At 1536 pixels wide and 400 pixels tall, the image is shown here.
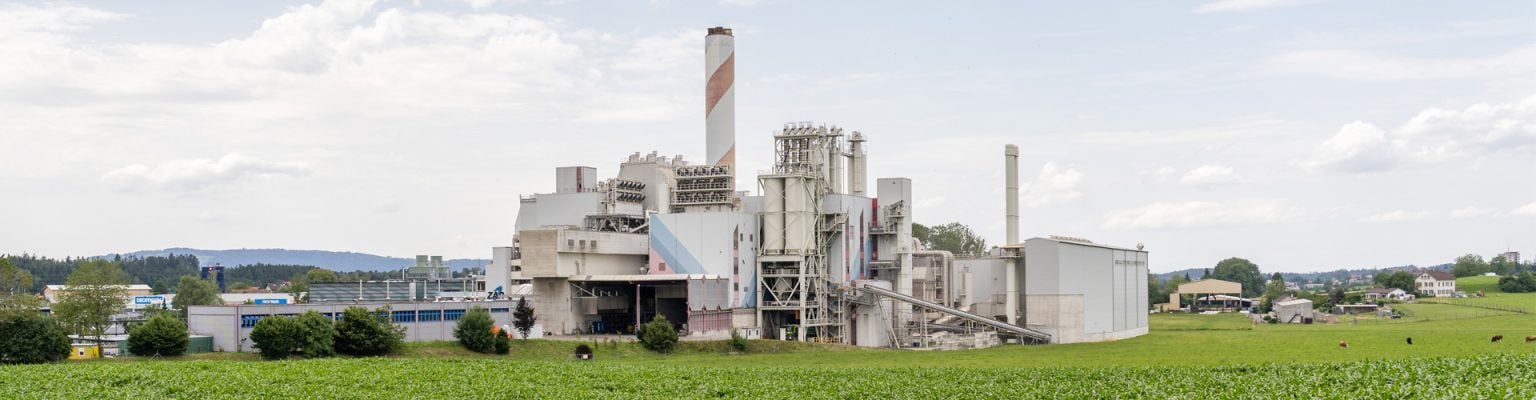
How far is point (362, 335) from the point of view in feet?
224

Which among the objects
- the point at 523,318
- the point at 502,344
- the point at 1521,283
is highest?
the point at 523,318

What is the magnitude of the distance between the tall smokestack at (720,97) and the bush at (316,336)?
38038 millimetres

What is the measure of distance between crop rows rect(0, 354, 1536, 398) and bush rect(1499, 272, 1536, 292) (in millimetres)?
151504

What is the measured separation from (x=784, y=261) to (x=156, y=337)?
124ft

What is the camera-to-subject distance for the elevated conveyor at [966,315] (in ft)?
300

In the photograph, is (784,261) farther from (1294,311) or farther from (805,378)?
(1294,311)

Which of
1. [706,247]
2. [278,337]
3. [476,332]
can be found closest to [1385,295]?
[706,247]

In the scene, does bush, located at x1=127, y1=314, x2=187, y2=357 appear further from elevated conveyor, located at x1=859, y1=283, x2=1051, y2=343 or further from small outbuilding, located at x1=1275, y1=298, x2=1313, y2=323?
small outbuilding, located at x1=1275, y1=298, x2=1313, y2=323

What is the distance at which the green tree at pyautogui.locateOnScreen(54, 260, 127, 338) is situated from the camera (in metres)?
83.5

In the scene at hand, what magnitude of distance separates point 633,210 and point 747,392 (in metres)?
50.4

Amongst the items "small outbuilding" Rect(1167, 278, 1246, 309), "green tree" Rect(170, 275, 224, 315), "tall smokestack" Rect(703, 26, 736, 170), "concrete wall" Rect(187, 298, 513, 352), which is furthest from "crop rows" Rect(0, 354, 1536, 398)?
"small outbuilding" Rect(1167, 278, 1246, 309)

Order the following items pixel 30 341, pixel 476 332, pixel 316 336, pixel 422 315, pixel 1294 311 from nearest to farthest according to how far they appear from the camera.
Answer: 1. pixel 30 341
2. pixel 316 336
3. pixel 476 332
4. pixel 422 315
5. pixel 1294 311

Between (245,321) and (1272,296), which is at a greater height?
(245,321)

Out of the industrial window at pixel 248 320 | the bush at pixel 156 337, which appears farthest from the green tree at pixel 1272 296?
the bush at pixel 156 337
